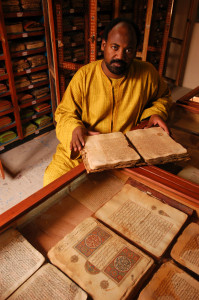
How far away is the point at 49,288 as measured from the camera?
2.58 ft

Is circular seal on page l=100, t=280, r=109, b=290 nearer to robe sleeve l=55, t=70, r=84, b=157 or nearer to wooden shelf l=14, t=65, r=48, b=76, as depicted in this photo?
robe sleeve l=55, t=70, r=84, b=157

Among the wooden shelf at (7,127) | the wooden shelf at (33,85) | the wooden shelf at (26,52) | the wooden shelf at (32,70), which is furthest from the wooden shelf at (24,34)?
the wooden shelf at (7,127)

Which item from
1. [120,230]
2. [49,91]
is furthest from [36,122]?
[120,230]

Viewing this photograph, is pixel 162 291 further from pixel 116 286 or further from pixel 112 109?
pixel 112 109

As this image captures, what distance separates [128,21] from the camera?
1571 millimetres

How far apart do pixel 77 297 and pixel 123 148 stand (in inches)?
29.5

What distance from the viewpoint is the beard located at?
1.59 metres

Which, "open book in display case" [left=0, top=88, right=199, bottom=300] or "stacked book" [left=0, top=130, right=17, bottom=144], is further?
"stacked book" [left=0, top=130, right=17, bottom=144]

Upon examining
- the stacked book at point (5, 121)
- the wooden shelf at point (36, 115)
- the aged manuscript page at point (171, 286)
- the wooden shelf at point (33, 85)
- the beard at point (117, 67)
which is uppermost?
the beard at point (117, 67)

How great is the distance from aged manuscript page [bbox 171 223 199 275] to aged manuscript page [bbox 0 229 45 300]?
0.54m

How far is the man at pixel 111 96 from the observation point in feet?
5.09

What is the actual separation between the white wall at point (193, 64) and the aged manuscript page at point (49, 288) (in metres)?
6.14

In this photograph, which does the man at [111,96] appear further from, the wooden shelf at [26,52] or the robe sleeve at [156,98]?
the wooden shelf at [26,52]

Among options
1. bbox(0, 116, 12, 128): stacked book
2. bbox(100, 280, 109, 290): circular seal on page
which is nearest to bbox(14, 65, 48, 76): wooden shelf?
bbox(0, 116, 12, 128): stacked book
